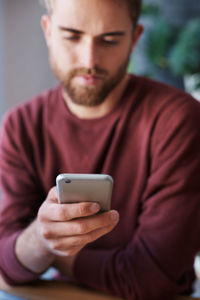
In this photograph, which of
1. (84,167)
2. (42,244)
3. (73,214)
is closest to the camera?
(73,214)

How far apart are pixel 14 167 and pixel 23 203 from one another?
84mm

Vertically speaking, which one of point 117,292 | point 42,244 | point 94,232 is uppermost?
point 94,232

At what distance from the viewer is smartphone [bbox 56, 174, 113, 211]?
0.48 meters

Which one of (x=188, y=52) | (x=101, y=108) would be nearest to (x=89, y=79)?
(x=101, y=108)

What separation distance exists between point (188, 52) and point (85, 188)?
1.19 m

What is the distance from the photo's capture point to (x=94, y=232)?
1.88 feet

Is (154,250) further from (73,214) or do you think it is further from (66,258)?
(73,214)

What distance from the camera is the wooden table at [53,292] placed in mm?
733

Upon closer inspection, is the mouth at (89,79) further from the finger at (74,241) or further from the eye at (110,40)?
the finger at (74,241)

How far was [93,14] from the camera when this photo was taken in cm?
72

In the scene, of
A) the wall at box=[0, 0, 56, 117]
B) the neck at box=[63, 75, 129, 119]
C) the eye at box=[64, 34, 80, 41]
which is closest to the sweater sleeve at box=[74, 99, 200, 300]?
the neck at box=[63, 75, 129, 119]

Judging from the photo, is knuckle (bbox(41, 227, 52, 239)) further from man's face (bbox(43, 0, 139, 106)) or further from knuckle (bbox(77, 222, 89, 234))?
man's face (bbox(43, 0, 139, 106))

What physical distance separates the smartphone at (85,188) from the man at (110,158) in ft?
0.54

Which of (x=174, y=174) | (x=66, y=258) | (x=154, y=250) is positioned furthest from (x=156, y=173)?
(x=66, y=258)
